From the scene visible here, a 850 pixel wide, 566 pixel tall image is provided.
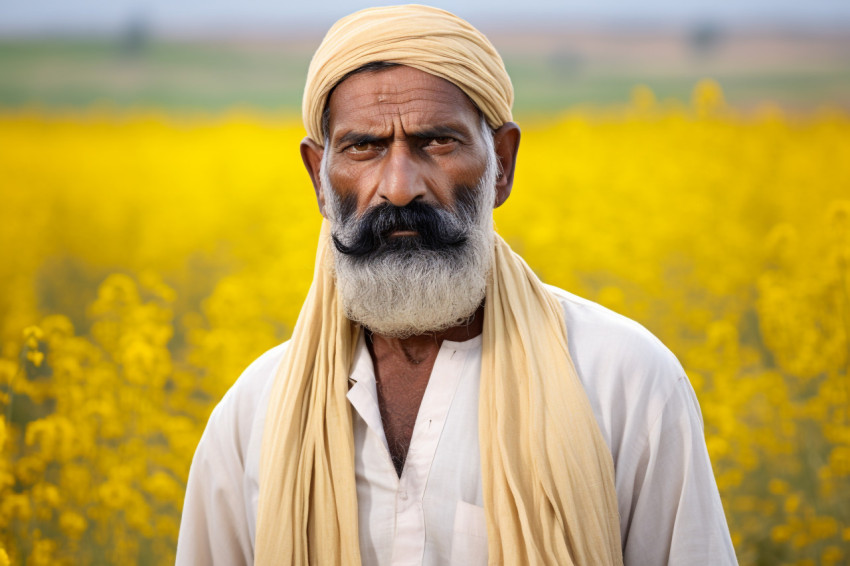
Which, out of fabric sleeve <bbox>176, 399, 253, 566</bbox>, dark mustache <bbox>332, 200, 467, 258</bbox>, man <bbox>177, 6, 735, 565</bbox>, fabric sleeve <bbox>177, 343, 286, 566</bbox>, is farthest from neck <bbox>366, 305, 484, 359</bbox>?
fabric sleeve <bbox>176, 399, 253, 566</bbox>

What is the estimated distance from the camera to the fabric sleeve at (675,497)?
1.81 metres

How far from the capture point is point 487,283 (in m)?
2.10

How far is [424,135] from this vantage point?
1.93m

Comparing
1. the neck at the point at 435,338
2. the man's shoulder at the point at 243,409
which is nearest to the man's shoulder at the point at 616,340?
the neck at the point at 435,338

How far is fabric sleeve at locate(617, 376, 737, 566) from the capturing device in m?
1.81

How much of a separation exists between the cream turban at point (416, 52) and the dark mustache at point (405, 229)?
273mm

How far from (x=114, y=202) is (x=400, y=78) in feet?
20.0

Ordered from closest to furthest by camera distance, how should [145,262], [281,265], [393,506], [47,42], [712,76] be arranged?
[393,506] < [281,265] < [145,262] < [712,76] < [47,42]

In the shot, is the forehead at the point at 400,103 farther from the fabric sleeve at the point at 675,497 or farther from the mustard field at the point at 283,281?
the mustard field at the point at 283,281

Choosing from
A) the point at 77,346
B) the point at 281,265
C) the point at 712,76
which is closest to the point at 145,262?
→ the point at 281,265

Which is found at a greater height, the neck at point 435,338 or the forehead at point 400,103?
the forehead at point 400,103

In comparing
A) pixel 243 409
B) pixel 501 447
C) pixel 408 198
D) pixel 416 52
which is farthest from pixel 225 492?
pixel 416 52

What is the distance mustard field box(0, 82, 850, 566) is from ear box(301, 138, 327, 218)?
1138 mm

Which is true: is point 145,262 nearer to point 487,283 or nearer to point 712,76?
point 487,283
